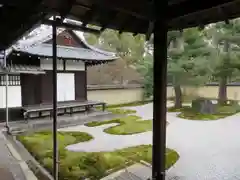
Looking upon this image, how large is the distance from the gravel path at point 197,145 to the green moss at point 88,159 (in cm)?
36

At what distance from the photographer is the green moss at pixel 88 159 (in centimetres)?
389

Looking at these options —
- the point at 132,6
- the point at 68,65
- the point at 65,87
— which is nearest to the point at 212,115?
the point at 65,87

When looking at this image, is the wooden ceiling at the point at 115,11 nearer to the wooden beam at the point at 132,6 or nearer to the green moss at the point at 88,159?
the wooden beam at the point at 132,6

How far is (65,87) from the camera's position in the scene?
10.1 metres

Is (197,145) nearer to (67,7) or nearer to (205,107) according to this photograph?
(67,7)

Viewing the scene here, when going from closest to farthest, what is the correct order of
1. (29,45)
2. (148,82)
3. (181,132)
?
(181,132), (29,45), (148,82)

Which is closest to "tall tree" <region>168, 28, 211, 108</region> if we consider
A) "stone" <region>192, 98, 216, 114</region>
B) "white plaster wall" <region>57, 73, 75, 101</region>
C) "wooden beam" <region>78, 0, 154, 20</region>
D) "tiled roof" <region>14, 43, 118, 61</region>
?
"stone" <region>192, 98, 216, 114</region>

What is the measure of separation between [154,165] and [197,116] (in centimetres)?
845

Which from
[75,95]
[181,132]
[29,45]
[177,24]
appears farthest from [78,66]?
[177,24]

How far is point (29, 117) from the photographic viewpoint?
330 inches

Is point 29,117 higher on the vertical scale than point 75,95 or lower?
lower

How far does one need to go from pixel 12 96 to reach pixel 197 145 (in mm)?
6948

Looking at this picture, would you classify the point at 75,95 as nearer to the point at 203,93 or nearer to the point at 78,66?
the point at 78,66

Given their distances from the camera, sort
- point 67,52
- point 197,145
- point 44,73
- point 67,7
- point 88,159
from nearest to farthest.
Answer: point 67,7 < point 88,159 < point 197,145 < point 44,73 < point 67,52
